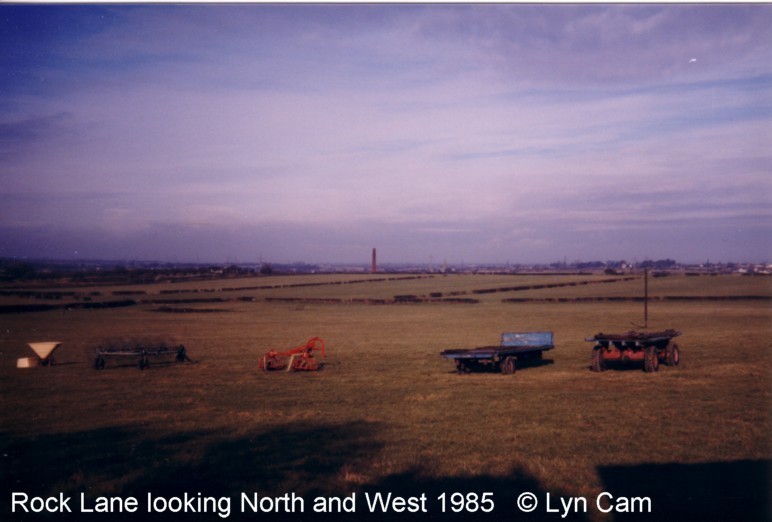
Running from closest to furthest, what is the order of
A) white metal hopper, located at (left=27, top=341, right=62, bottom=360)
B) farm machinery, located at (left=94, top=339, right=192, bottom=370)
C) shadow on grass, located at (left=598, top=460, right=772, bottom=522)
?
shadow on grass, located at (left=598, top=460, right=772, bottom=522) → farm machinery, located at (left=94, top=339, right=192, bottom=370) → white metal hopper, located at (left=27, top=341, right=62, bottom=360)

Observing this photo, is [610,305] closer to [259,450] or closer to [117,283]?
[259,450]

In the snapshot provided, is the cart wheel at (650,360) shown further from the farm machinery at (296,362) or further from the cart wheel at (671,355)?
the farm machinery at (296,362)

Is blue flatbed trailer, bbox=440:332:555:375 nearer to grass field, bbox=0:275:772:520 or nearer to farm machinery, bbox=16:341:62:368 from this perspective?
grass field, bbox=0:275:772:520

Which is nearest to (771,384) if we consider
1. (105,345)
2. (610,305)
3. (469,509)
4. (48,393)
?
(469,509)

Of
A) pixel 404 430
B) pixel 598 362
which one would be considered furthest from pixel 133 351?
pixel 598 362

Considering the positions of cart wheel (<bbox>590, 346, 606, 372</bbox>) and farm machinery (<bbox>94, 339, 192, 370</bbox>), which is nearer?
cart wheel (<bbox>590, 346, 606, 372</bbox>)

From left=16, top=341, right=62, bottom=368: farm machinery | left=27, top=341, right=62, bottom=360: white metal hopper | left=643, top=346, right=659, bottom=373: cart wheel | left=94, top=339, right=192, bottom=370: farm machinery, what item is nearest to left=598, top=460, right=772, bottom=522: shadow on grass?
left=643, top=346, right=659, bottom=373: cart wheel
